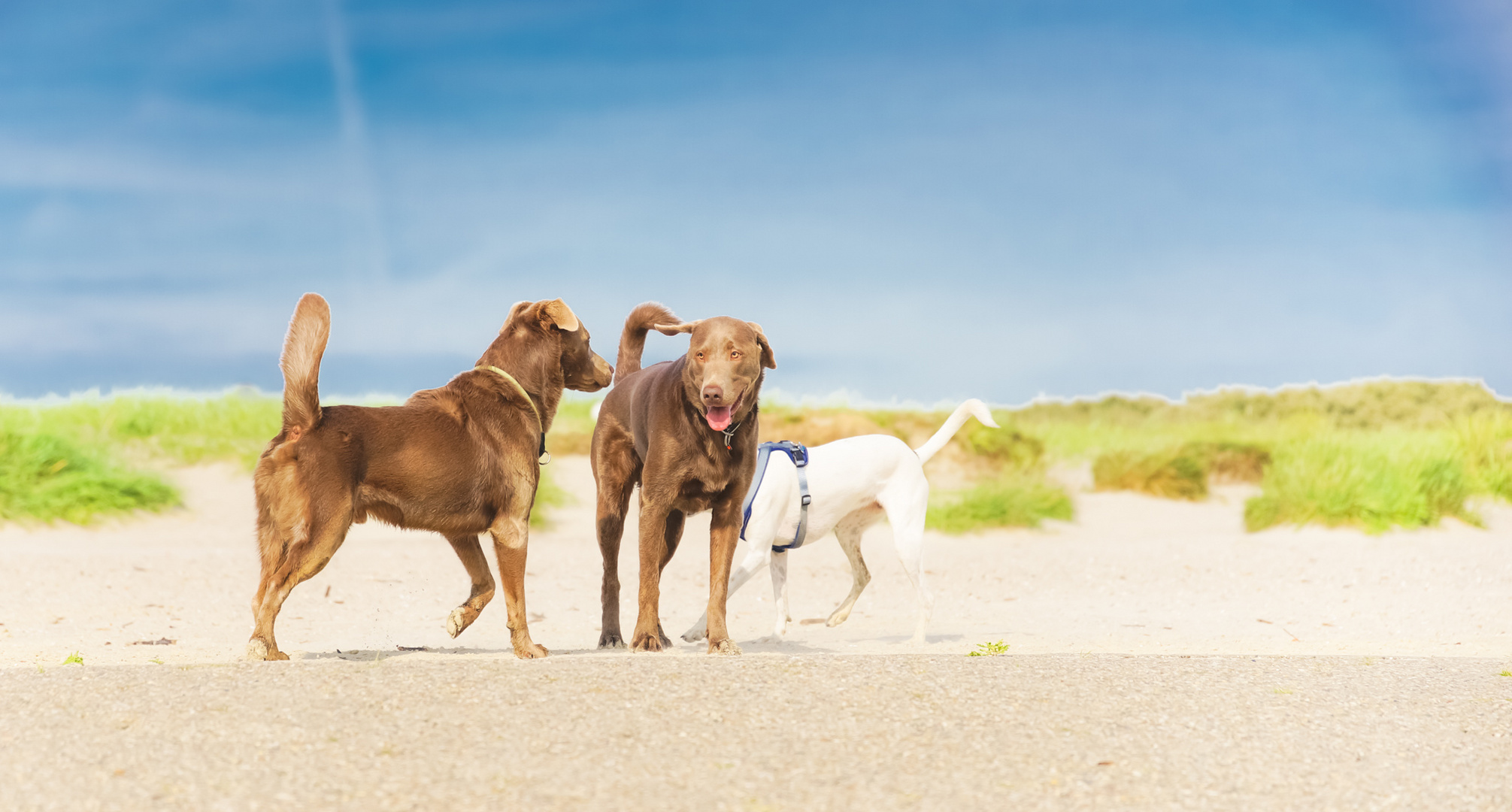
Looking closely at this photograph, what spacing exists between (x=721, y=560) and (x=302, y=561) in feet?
7.19

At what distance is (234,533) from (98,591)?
4.27m

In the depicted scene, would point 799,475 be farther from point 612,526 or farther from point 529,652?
point 529,652

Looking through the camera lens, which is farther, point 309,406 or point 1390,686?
A: point 1390,686

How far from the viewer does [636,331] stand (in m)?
8.02

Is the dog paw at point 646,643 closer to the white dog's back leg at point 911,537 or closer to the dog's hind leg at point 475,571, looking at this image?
the dog's hind leg at point 475,571

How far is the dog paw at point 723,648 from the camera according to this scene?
254 inches

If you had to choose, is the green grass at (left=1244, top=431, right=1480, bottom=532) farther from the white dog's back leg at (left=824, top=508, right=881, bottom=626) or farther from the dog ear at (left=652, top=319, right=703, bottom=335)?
the dog ear at (left=652, top=319, right=703, bottom=335)

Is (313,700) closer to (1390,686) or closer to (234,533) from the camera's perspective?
(1390,686)

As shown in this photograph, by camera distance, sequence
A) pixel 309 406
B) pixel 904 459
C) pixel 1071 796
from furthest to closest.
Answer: pixel 904 459 → pixel 309 406 → pixel 1071 796

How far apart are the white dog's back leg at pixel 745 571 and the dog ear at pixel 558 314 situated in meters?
1.94

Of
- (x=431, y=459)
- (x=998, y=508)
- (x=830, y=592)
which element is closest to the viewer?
(x=431, y=459)

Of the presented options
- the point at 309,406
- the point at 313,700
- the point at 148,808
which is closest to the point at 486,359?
the point at 309,406

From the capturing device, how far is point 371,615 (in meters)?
10.5

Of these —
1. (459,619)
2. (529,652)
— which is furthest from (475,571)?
(529,652)
